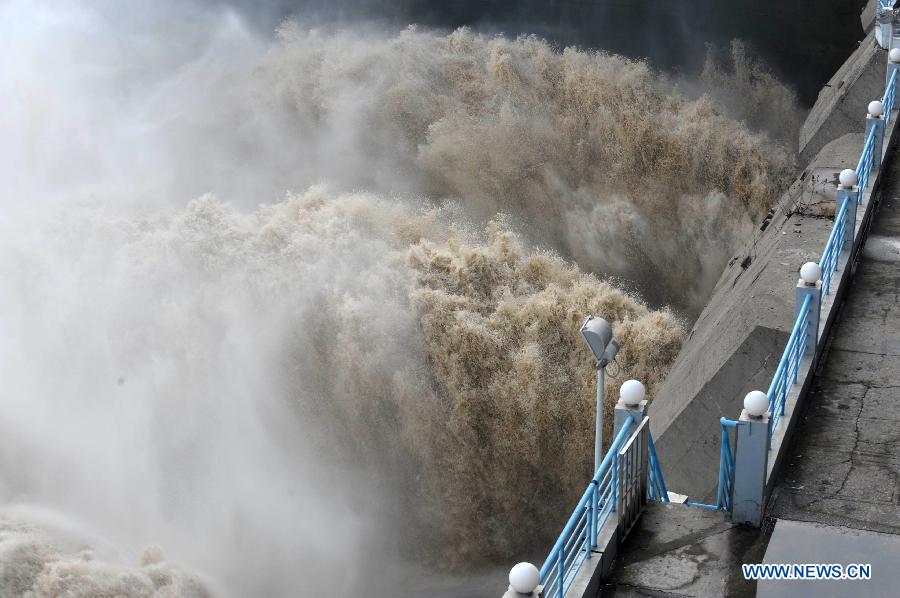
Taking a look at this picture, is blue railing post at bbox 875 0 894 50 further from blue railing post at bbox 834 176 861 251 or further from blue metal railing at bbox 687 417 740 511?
blue metal railing at bbox 687 417 740 511

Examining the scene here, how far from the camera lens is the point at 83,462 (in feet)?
48.8

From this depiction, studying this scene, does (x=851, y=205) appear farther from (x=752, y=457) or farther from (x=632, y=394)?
(x=632, y=394)

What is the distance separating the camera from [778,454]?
706 centimetres

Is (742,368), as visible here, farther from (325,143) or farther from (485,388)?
(325,143)

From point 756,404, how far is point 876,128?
237 inches

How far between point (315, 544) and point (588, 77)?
35.3ft

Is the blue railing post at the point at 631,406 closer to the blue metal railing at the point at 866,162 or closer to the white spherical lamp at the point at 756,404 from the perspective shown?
the white spherical lamp at the point at 756,404

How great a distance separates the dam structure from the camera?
6195mm

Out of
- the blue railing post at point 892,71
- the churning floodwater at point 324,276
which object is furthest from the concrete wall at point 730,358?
the churning floodwater at point 324,276

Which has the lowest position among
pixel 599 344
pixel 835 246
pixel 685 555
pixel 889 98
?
pixel 685 555

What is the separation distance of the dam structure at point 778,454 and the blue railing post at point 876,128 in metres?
0.02

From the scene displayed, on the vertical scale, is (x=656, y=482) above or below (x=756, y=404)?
below

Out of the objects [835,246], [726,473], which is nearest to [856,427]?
[726,473]

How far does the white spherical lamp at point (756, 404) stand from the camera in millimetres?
6473
